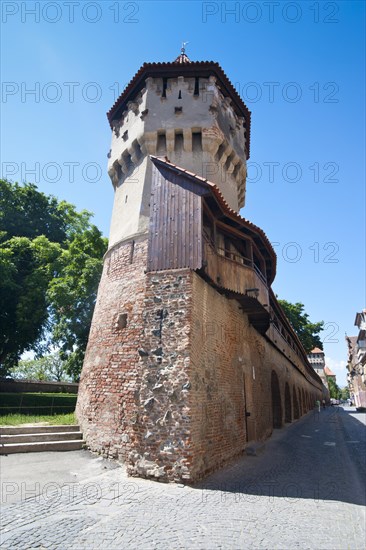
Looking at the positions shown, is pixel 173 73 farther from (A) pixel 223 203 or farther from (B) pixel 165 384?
(B) pixel 165 384

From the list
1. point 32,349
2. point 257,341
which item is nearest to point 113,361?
point 257,341

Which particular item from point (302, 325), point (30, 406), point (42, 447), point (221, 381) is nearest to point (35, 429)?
point (42, 447)

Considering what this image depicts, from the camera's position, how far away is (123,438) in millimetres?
8148

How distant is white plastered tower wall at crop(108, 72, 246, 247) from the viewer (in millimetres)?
11961

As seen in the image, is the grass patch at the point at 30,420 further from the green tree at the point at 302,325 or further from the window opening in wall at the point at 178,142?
the green tree at the point at 302,325

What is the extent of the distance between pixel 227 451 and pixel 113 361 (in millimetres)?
4063

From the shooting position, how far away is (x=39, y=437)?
30.8ft

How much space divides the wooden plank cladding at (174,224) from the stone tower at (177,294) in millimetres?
35

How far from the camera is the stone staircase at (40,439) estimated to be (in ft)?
28.9

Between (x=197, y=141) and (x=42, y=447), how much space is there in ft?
39.1

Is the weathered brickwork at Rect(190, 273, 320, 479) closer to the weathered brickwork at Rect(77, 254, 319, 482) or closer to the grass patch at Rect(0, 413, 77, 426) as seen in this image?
the weathered brickwork at Rect(77, 254, 319, 482)

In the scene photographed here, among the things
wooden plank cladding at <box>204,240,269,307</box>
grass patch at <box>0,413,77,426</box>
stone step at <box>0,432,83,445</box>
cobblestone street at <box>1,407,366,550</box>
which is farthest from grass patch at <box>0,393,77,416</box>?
wooden plank cladding at <box>204,240,269,307</box>

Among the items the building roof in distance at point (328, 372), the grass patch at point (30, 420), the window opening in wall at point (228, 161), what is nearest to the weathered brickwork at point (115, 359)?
the grass patch at point (30, 420)

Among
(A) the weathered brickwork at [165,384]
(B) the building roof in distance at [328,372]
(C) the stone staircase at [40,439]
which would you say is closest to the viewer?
(A) the weathered brickwork at [165,384]
